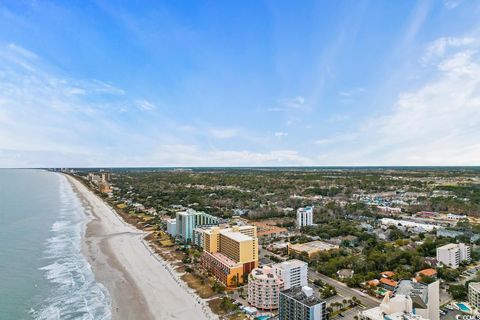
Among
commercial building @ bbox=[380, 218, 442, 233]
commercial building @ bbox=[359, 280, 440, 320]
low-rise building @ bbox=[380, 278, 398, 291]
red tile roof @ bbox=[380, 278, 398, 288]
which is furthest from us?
commercial building @ bbox=[380, 218, 442, 233]

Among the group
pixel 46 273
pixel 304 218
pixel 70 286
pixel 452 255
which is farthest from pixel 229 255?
pixel 304 218

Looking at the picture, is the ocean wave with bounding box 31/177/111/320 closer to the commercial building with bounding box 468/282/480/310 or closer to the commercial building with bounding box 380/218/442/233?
the commercial building with bounding box 468/282/480/310

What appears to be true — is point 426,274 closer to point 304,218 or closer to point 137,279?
point 304,218

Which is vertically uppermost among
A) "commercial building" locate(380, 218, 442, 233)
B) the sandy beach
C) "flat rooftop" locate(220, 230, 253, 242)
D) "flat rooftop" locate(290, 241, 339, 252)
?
"flat rooftop" locate(220, 230, 253, 242)

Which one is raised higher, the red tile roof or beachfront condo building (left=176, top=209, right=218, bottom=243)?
beachfront condo building (left=176, top=209, right=218, bottom=243)

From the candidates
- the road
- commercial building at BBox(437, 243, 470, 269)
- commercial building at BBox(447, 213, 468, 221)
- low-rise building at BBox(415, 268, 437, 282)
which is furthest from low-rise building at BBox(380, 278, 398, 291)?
commercial building at BBox(447, 213, 468, 221)

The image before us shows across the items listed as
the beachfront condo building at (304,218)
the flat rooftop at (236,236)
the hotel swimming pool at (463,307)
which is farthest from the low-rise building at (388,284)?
Result: the beachfront condo building at (304,218)

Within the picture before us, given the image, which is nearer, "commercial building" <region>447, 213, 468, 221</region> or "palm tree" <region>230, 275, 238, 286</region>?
"palm tree" <region>230, 275, 238, 286</region>

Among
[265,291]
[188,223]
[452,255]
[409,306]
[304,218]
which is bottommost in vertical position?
[265,291]
